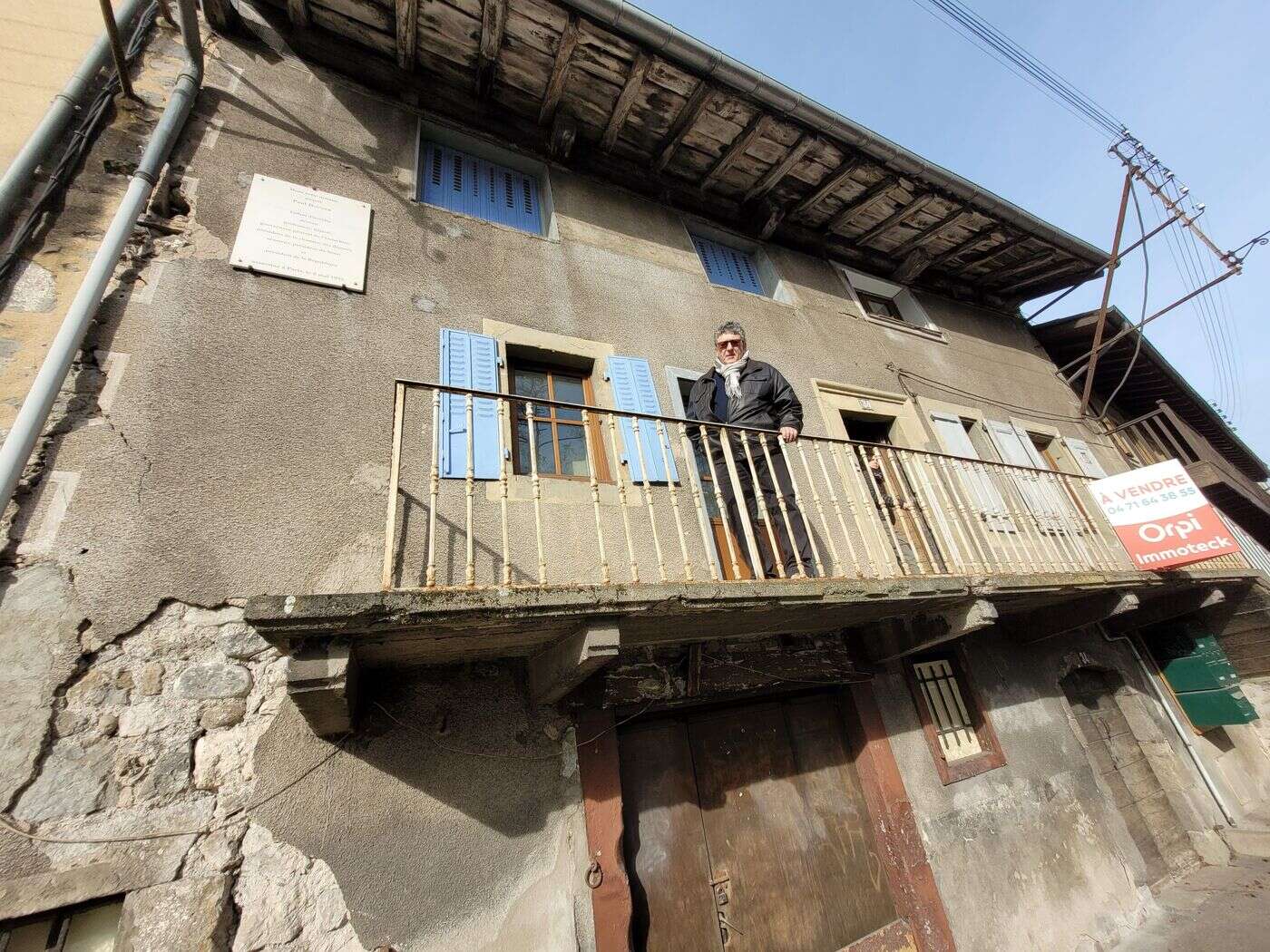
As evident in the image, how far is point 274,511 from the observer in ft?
10.1

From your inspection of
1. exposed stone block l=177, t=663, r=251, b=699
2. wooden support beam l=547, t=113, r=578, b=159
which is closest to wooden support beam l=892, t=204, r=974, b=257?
wooden support beam l=547, t=113, r=578, b=159

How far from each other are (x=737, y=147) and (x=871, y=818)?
7.31 metres

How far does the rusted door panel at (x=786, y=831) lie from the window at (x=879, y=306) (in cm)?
674

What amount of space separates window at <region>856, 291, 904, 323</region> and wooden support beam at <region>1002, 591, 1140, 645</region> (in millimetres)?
4797

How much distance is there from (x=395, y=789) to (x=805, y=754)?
3076 mm

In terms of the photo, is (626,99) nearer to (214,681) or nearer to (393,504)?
(393,504)

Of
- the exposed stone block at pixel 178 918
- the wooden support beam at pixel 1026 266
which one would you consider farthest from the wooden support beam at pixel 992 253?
the exposed stone block at pixel 178 918

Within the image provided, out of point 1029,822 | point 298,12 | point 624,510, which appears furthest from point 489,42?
point 1029,822

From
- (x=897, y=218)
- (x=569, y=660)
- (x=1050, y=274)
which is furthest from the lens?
(x=1050, y=274)

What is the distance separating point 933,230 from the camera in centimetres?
816

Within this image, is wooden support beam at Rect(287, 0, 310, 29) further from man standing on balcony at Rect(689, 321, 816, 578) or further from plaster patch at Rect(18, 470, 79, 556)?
man standing on balcony at Rect(689, 321, 816, 578)

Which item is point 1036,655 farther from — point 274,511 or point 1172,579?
point 274,511

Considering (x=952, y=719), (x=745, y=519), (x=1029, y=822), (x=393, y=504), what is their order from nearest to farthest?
1. (x=393, y=504)
2. (x=745, y=519)
3. (x=1029, y=822)
4. (x=952, y=719)

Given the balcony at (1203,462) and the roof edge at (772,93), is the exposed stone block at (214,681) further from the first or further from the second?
the balcony at (1203,462)
